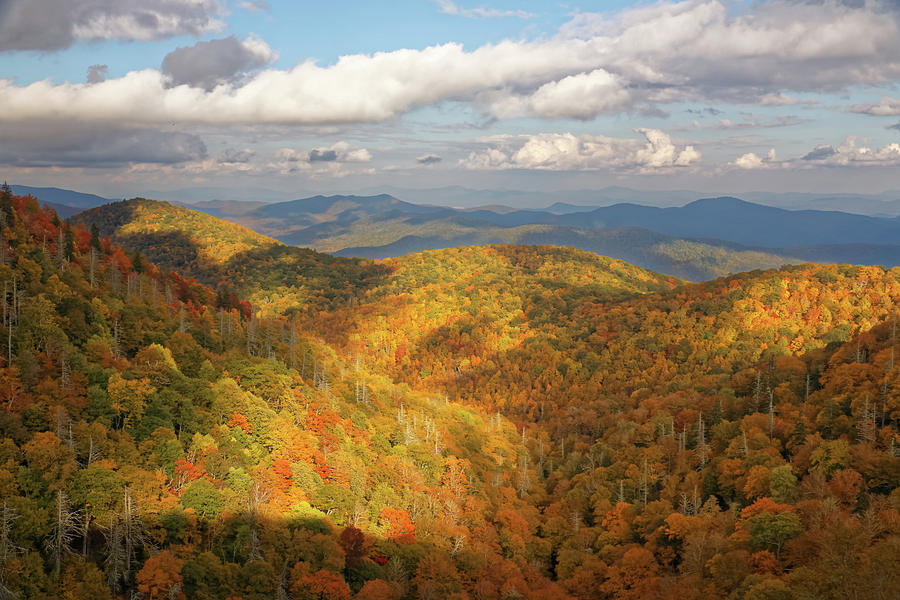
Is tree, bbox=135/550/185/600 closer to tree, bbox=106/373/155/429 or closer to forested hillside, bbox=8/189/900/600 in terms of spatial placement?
forested hillside, bbox=8/189/900/600

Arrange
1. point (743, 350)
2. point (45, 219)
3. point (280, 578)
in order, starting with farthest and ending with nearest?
1. point (743, 350)
2. point (45, 219)
3. point (280, 578)

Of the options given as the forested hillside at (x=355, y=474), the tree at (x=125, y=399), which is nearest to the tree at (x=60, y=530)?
the forested hillside at (x=355, y=474)

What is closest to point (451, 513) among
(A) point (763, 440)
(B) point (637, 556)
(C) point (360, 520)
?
(C) point (360, 520)

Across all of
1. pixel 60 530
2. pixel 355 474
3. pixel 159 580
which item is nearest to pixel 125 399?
pixel 60 530

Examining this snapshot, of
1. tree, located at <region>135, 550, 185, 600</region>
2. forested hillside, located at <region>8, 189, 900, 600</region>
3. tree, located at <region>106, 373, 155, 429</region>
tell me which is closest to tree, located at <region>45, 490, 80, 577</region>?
forested hillside, located at <region>8, 189, 900, 600</region>

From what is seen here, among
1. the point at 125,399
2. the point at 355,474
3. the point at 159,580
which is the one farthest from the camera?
the point at 355,474

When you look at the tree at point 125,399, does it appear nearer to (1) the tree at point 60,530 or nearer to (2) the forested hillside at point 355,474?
(2) the forested hillside at point 355,474

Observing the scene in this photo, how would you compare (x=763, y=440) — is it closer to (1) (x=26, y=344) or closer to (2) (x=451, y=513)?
(2) (x=451, y=513)

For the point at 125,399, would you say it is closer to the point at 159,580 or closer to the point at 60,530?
the point at 60,530
